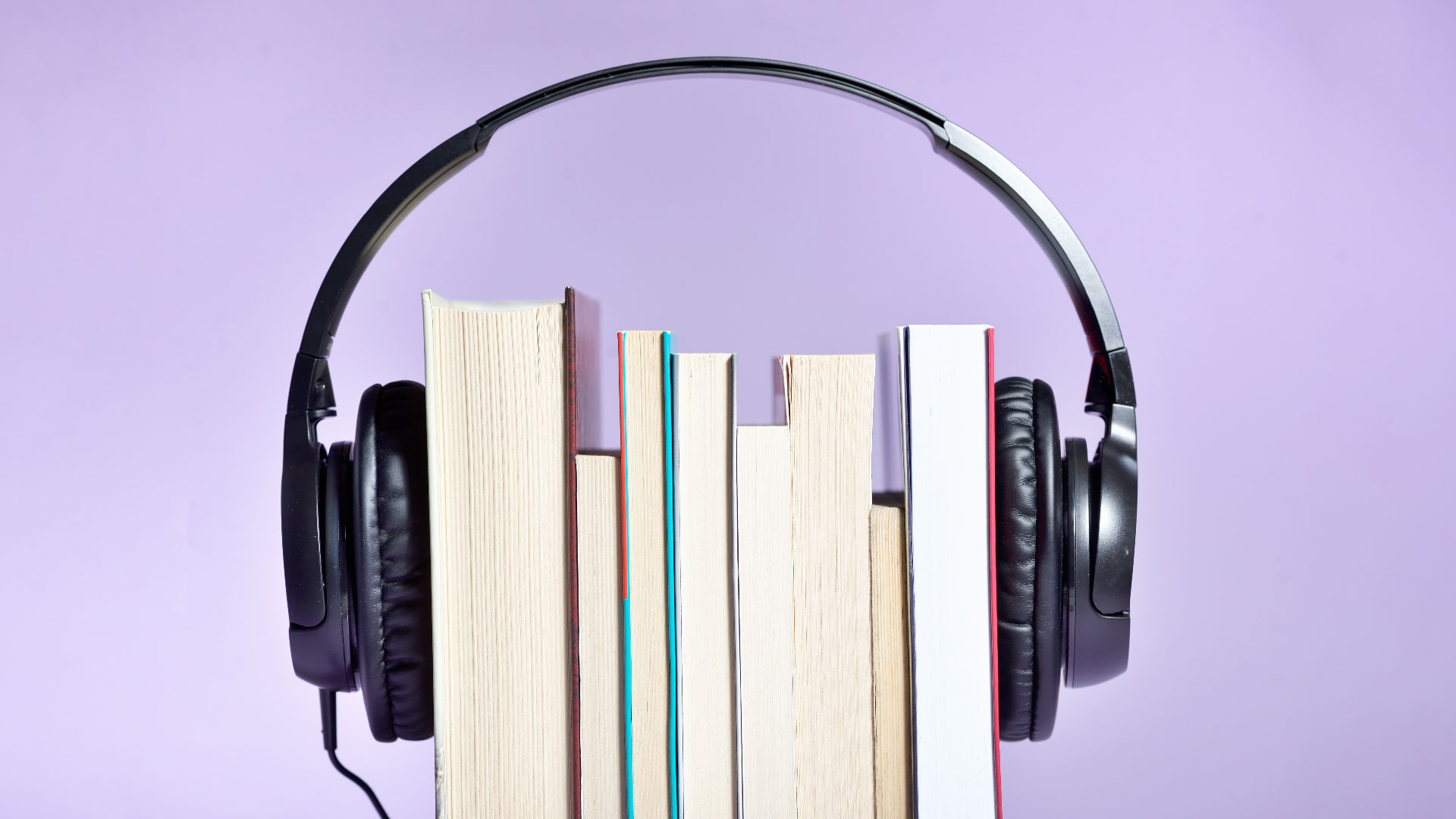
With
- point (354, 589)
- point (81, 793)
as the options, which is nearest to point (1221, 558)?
point (354, 589)

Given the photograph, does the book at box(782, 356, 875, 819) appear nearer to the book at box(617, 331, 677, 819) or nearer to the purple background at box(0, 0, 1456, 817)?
the book at box(617, 331, 677, 819)

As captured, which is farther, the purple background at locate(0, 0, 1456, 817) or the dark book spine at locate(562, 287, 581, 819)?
the purple background at locate(0, 0, 1456, 817)

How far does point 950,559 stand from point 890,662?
89 mm

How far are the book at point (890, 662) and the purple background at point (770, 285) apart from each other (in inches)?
15.7

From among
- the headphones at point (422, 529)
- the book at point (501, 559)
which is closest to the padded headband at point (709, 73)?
the headphones at point (422, 529)

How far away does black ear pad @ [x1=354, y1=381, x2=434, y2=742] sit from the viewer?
51 centimetres

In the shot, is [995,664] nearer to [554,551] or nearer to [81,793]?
[554,551]

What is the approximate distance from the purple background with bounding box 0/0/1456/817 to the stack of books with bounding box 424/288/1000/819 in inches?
15.2

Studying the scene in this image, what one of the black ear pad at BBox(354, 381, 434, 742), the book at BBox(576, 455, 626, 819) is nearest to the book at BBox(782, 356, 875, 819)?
the book at BBox(576, 455, 626, 819)

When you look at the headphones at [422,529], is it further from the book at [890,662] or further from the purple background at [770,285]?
the purple background at [770,285]

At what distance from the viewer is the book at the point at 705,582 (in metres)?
0.52

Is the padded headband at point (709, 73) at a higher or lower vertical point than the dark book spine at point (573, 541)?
higher

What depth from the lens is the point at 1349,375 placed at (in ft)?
3.07

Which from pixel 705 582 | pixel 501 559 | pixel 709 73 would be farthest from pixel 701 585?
pixel 709 73
